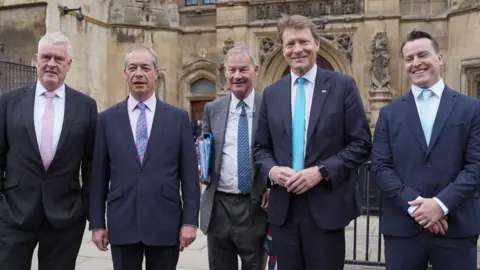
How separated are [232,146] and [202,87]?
12.7m

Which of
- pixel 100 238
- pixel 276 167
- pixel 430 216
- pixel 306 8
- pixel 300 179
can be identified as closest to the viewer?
pixel 430 216

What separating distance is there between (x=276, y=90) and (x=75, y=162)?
144 centimetres

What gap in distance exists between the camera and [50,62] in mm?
3066

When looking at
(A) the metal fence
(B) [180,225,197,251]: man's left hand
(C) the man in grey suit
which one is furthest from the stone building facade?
(B) [180,225,197,251]: man's left hand

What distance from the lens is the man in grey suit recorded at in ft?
11.0

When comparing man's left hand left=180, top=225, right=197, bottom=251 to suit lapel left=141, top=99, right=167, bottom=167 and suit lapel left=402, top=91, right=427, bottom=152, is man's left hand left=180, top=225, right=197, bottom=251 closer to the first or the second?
suit lapel left=141, top=99, right=167, bottom=167

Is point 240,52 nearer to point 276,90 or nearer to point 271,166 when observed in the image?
point 276,90

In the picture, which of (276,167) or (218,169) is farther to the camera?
(218,169)

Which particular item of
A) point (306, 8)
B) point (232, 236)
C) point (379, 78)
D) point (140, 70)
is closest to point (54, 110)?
point (140, 70)

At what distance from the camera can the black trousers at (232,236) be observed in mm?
3354

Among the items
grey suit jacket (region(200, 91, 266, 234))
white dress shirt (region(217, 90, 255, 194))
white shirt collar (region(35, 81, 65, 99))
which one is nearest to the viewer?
white shirt collar (region(35, 81, 65, 99))

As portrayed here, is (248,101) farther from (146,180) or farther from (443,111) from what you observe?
(443,111)

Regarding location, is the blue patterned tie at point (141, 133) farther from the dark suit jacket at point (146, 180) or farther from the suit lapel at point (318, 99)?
the suit lapel at point (318, 99)

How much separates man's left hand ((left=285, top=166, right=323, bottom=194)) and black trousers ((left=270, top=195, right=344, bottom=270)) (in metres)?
0.14
